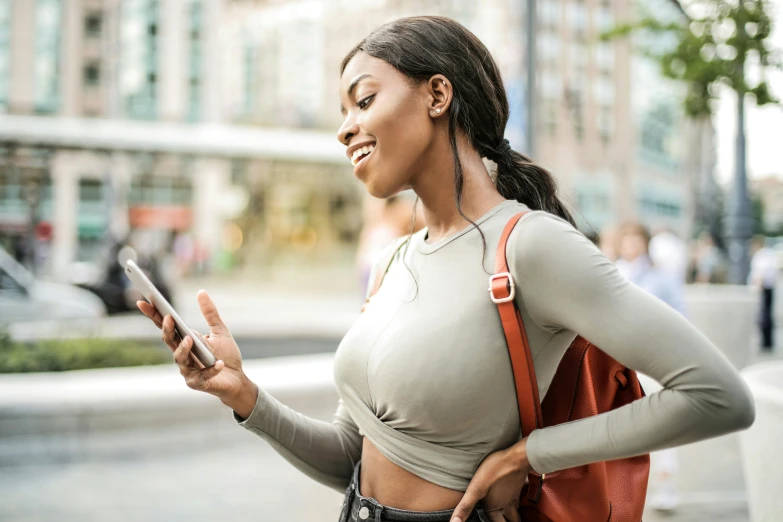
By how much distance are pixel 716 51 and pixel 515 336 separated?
8.62 metres

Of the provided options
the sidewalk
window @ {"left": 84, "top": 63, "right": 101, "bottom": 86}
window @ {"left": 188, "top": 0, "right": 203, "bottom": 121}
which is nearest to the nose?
the sidewalk

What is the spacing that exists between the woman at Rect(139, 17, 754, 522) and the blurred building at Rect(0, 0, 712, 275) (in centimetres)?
2010

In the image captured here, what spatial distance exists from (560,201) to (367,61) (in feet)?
1.64

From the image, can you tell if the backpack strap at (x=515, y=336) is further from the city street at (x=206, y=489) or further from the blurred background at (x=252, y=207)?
the city street at (x=206, y=489)

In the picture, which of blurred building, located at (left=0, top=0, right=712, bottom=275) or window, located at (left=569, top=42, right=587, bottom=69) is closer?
blurred building, located at (left=0, top=0, right=712, bottom=275)

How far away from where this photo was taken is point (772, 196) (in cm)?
1250

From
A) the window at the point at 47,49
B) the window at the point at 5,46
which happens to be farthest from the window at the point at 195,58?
the window at the point at 5,46

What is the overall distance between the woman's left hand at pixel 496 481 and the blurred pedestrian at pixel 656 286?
12.6ft

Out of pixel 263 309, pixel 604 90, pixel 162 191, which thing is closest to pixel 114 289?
pixel 263 309

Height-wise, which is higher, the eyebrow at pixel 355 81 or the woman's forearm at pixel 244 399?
the eyebrow at pixel 355 81

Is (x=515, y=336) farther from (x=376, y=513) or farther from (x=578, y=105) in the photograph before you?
(x=578, y=105)

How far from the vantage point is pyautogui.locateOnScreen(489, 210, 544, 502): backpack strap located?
1.38 m

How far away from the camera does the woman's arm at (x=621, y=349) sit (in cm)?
125

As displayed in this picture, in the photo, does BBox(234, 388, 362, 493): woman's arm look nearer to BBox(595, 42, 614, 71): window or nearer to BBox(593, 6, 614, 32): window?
BBox(595, 42, 614, 71): window
